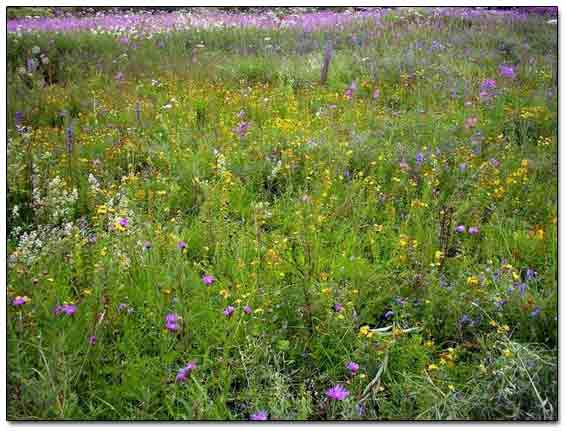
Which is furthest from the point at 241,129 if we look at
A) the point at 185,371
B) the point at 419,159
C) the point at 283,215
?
the point at 185,371

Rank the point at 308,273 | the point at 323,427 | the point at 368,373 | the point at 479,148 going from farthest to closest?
the point at 479,148
the point at 308,273
the point at 368,373
the point at 323,427

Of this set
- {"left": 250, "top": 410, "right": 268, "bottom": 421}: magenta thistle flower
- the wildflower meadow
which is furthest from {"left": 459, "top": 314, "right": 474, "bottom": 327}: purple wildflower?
{"left": 250, "top": 410, "right": 268, "bottom": 421}: magenta thistle flower

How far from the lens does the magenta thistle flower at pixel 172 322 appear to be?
1.84 m

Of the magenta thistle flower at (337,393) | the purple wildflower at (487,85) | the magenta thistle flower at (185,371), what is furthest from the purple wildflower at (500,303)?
the purple wildflower at (487,85)

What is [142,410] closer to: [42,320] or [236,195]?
[42,320]

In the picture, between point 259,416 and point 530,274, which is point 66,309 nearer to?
point 259,416

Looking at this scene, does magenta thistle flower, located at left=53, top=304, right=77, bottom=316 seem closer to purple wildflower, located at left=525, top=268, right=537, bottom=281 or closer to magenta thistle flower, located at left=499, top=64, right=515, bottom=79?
purple wildflower, located at left=525, top=268, right=537, bottom=281

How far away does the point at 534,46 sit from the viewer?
78.8 inches

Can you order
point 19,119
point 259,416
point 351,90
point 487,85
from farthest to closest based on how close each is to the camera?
point 351,90, point 487,85, point 19,119, point 259,416

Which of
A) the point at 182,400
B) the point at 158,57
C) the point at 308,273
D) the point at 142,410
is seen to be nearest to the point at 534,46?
the point at 308,273

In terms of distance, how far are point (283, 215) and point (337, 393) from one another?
1228 millimetres

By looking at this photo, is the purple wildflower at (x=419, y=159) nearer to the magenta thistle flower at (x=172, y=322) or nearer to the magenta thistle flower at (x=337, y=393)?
the magenta thistle flower at (x=337, y=393)

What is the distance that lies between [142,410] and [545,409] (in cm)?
127

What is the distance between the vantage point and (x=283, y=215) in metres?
2.76
